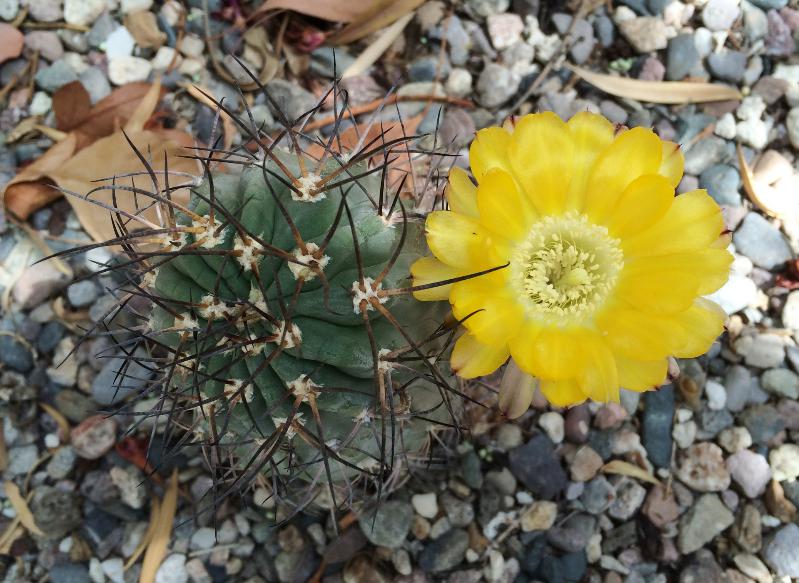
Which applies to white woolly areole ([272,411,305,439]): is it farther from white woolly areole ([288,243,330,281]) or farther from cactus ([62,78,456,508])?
white woolly areole ([288,243,330,281])

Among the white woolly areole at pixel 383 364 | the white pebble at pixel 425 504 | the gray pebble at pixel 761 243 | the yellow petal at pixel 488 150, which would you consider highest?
the yellow petal at pixel 488 150

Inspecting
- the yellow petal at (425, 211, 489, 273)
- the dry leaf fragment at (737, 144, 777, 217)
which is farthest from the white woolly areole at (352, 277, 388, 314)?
the dry leaf fragment at (737, 144, 777, 217)

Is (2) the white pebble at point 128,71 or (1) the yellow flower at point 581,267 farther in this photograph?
(2) the white pebble at point 128,71

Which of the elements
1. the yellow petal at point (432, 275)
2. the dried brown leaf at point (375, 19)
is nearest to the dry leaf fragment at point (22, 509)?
the yellow petal at point (432, 275)

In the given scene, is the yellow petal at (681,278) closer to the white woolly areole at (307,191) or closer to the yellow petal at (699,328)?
the yellow petal at (699,328)

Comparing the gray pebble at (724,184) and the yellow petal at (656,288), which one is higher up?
the yellow petal at (656,288)

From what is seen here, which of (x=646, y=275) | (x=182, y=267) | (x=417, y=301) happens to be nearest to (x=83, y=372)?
(x=182, y=267)
